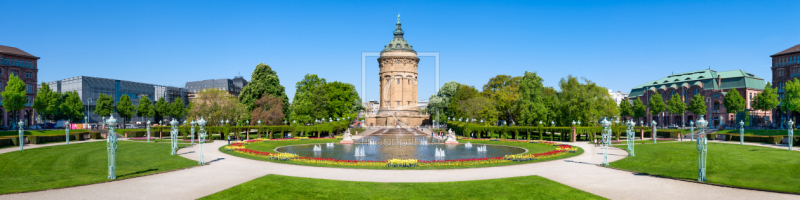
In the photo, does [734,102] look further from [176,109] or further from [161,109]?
[161,109]

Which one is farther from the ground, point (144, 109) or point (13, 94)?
point (13, 94)

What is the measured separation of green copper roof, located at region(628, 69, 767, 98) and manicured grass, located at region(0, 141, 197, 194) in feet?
337

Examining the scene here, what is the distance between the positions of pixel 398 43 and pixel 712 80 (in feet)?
245

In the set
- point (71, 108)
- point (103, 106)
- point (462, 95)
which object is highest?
point (462, 95)

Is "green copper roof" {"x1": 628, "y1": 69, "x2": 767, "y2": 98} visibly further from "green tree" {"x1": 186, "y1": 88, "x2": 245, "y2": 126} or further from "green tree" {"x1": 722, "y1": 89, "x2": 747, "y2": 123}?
"green tree" {"x1": 186, "y1": 88, "x2": 245, "y2": 126}

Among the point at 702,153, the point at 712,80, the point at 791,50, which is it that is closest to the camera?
the point at 702,153

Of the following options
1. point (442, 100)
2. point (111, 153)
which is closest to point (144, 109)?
point (442, 100)

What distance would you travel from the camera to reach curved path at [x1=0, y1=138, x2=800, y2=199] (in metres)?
14.3

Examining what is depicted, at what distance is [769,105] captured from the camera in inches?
2675

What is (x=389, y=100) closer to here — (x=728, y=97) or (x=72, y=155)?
(x=728, y=97)

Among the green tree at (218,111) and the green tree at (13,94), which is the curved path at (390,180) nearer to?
the green tree at (218,111)

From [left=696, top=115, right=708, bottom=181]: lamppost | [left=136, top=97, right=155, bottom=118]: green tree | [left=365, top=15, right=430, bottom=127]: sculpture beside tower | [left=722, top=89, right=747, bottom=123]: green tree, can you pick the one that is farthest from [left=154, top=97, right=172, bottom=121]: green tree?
[left=722, top=89, right=747, bottom=123]: green tree

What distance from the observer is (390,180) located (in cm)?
1775

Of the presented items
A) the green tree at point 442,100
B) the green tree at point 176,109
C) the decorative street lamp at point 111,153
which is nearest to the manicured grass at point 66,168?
the decorative street lamp at point 111,153
